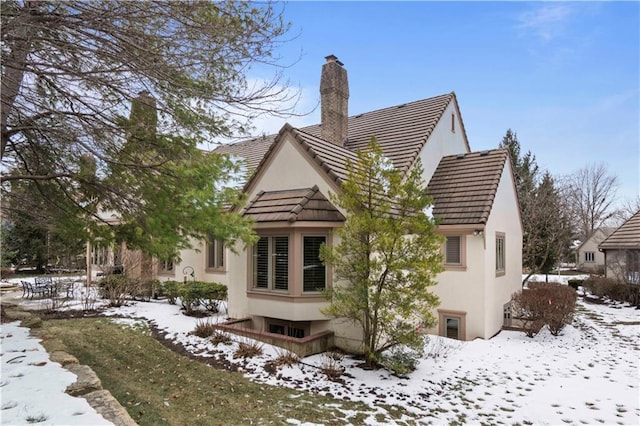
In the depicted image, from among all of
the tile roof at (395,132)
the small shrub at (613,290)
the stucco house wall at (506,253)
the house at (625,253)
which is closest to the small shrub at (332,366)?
the tile roof at (395,132)

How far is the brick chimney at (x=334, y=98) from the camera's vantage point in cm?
1409

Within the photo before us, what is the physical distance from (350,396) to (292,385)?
4.02 feet

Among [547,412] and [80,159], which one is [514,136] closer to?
[547,412]

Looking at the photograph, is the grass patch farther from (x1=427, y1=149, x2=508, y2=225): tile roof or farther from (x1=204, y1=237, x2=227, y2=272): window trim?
(x1=427, y1=149, x2=508, y2=225): tile roof

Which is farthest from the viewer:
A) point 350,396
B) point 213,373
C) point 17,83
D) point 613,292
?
point 613,292

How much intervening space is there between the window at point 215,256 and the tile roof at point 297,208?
662 centimetres

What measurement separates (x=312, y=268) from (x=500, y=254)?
7788 mm

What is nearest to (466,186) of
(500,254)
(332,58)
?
(500,254)

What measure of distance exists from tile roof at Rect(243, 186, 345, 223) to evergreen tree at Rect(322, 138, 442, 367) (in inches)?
44.5

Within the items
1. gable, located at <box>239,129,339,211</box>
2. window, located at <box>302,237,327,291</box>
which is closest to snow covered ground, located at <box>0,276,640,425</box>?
window, located at <box>302,237,327,291</box>

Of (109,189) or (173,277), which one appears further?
(173,277)

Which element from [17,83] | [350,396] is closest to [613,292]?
[350,396]

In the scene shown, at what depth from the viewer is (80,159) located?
656cm

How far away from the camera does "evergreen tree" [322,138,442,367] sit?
322 inches
